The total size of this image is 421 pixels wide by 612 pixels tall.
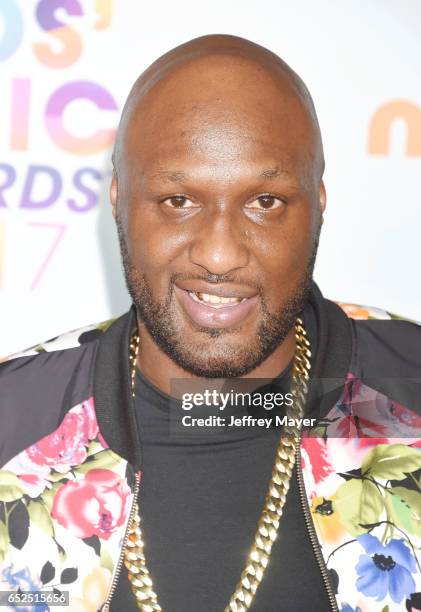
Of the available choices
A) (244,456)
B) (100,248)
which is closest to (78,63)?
(100,248)

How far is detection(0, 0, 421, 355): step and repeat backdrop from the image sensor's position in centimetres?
244

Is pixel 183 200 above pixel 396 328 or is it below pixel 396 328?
above

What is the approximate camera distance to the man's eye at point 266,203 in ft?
5.03

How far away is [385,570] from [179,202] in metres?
0.77

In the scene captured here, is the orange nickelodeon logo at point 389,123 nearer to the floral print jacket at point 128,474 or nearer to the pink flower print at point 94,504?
the floral print jacket at point 128,474

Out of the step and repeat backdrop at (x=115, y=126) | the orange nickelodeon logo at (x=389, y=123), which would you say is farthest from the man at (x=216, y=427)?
the orange nickelodeon logo at (x=389, y=123)

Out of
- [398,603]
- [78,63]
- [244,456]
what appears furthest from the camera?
[78,63]

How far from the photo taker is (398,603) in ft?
4.84

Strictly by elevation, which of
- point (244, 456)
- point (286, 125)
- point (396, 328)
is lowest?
point (244, 456)

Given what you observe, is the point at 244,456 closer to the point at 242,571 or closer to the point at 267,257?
the point at 242,571

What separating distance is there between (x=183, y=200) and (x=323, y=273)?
3.75 ft

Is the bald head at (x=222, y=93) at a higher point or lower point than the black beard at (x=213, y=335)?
higher

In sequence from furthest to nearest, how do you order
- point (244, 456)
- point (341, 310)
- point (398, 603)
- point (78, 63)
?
point (78, 63), point (341, 310), point (244, 456), point (398, 603)

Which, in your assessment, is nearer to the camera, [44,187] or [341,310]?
[341,310]
